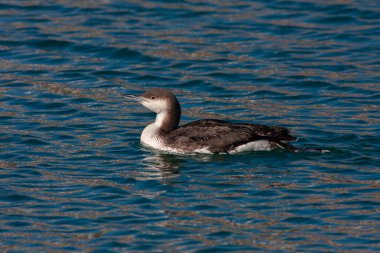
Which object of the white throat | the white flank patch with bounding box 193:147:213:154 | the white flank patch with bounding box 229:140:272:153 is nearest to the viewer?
the white flank patch with bounding box 229:140:272:153

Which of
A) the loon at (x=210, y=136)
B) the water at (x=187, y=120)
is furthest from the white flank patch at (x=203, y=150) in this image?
the water at (x=187, y=120)

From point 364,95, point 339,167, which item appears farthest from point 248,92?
point 339,167

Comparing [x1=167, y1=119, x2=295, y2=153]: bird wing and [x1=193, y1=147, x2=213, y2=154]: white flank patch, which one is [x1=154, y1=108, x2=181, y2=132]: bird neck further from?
[x1=193, y1=147, x2=213, y2=154]: white flank patch

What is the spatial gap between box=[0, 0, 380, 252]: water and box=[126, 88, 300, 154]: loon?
18 centimetres

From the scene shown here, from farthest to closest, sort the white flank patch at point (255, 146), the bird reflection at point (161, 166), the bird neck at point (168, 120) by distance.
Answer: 1. the bird neck at point (168, 120)
2. the white flank patch at point (255, 146)
3. the bird reflection at point (161, 166)

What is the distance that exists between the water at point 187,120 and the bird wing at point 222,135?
0.71 feet

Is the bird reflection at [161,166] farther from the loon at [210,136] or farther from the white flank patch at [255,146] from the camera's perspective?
the white flank patch at [255,146]

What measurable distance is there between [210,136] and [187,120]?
2.22m

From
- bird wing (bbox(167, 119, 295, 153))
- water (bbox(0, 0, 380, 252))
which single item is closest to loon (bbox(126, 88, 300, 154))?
bird wing (bbox(167, 119, 295, 153))

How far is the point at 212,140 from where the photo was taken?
49.6ft

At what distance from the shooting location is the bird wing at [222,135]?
1505 centimetres

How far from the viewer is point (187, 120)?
17.3 metres

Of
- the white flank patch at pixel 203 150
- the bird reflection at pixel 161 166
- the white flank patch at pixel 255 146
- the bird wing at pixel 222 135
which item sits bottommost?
the bird reflection at pixel 161 166

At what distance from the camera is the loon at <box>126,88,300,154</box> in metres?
15.0
